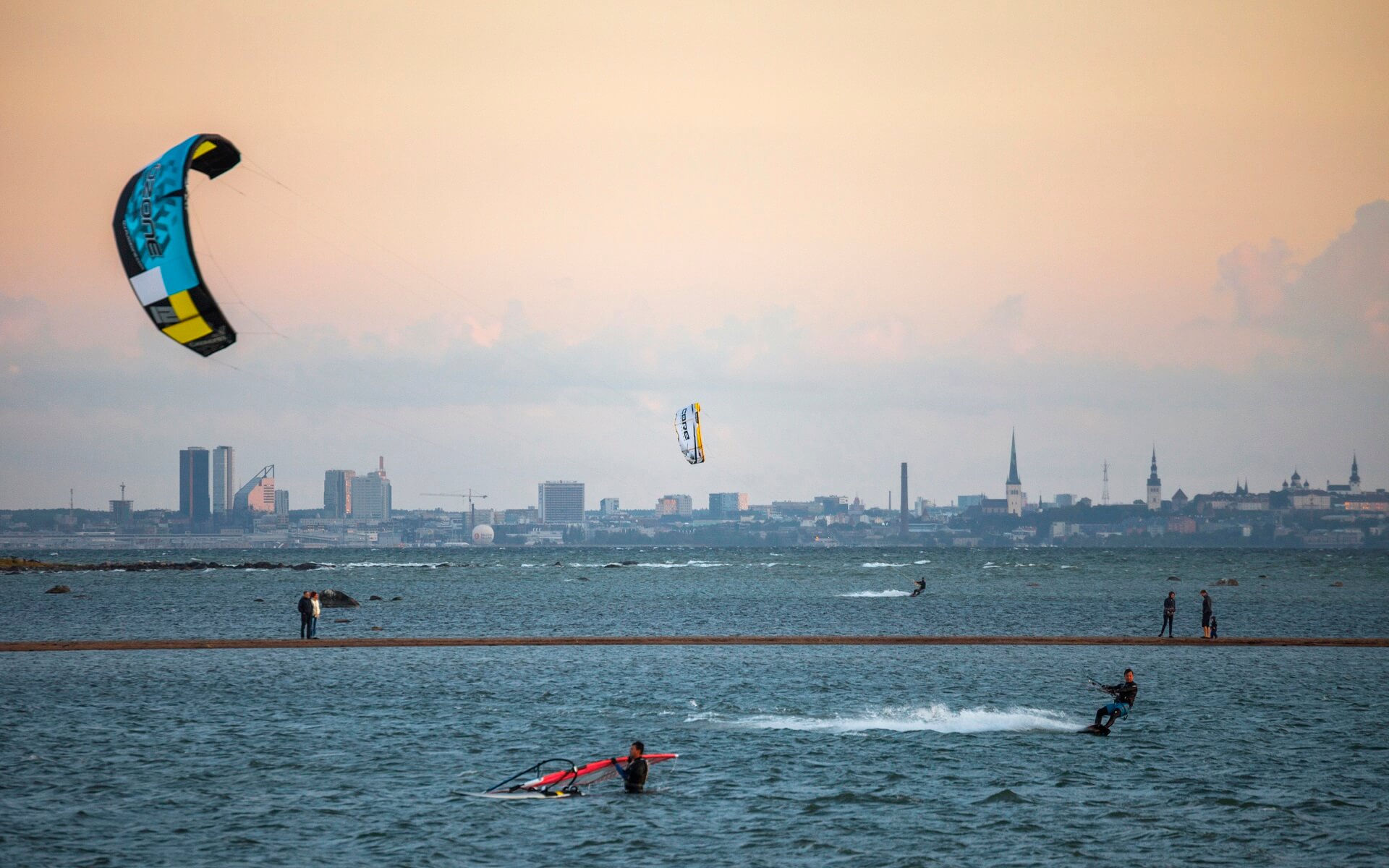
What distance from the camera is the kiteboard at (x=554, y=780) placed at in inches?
1013

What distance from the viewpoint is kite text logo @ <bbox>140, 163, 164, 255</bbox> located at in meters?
23.2

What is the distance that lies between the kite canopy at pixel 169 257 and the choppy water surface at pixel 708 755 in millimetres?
8681

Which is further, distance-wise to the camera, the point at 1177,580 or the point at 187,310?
the point at 1177,580

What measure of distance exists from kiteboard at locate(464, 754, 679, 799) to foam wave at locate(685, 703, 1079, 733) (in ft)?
20.9

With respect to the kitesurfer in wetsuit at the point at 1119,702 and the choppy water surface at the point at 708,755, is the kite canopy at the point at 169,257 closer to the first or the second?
the choppy water surface at the point at 708,755

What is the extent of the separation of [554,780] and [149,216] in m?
13.0

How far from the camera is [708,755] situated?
29.7 m

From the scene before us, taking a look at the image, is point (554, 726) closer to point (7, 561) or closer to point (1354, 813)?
point (1354, 813)

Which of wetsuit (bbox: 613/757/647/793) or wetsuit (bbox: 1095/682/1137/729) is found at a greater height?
wetsuit (bbox: 1095/682/1137/729)

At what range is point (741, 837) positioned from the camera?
899 inches


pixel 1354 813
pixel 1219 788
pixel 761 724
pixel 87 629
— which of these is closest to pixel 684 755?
pixel 761 724

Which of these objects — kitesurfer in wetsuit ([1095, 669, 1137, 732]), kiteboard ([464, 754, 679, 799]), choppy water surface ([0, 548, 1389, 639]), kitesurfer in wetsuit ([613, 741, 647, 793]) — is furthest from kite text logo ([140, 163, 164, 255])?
choppy water surface ([0, 548, 1389, 639])

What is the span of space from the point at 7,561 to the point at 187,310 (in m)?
192

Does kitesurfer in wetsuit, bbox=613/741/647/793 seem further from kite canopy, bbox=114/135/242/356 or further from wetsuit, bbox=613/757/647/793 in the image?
kite canopy, bbox=114/135/242/356
